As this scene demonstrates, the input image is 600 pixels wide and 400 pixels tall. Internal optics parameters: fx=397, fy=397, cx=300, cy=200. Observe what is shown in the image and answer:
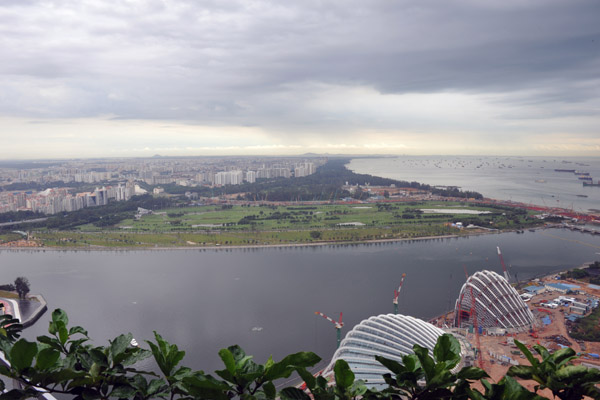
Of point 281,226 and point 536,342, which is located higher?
point 281,226

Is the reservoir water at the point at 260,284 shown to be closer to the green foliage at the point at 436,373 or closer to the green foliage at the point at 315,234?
the green foliage at the point at 315,234

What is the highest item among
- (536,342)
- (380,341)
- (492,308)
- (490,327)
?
(380,341)

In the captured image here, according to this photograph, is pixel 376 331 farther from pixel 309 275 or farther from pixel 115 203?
pixel 115 203

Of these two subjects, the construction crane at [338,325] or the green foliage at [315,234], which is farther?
the green foliage at [315,234]

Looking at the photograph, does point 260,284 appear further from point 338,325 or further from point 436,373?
point 436,373

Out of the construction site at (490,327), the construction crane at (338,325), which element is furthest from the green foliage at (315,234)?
the construction crane at (338,325)

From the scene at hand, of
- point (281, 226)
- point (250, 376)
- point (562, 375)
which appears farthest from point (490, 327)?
point (281, 226)
